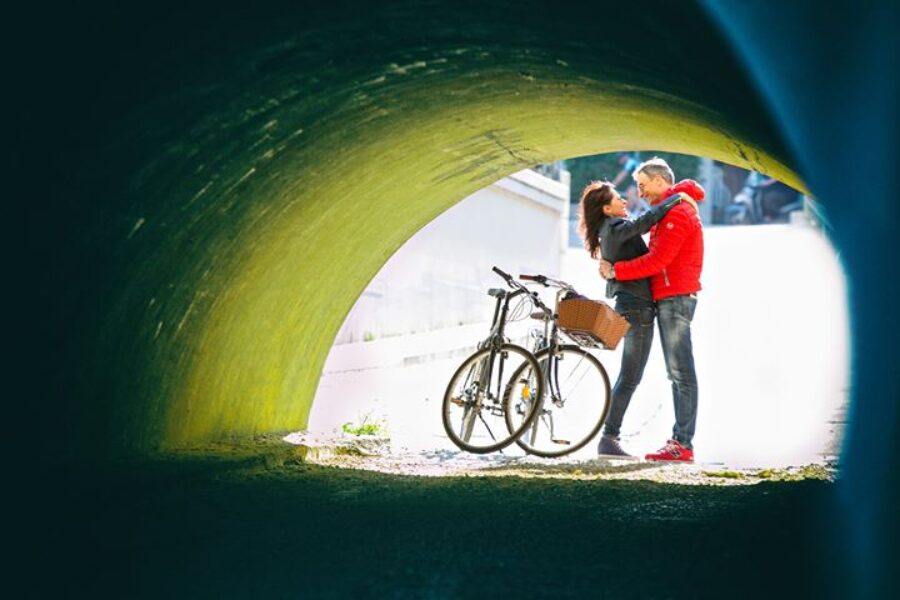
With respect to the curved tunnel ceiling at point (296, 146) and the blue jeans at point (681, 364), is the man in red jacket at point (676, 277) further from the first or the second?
the curved tunnel ceiling at point (296, 146)

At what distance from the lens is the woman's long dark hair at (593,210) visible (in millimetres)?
9203

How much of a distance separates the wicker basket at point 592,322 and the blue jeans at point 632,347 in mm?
62

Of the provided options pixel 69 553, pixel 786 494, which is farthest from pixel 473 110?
pixel 69 553

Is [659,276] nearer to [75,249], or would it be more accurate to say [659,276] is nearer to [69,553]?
[75,249]

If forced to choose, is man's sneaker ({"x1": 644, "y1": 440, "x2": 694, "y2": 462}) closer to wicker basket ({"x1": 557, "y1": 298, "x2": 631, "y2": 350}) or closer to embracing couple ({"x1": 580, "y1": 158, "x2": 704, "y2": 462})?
embracing couple ({"x1": 580, "y1": 158, "x2": 704, "y2": 462})

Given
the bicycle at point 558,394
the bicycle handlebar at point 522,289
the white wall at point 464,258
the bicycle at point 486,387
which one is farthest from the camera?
the white wall at point 464,258

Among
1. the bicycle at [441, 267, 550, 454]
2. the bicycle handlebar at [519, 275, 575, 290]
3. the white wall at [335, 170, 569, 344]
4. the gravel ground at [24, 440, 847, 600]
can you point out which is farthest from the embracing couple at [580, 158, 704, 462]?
the white wall at [335, 170, 569, 344]

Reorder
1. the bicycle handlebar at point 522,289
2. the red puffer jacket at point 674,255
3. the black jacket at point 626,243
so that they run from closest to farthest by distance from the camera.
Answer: the red puffer jacket at point 674,255
the black jacket at point 626,243
the bicycle handlebar at point 522,289

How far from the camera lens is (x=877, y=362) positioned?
4.11 metres

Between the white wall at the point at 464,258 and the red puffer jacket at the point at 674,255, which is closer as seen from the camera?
the red puffer jacket at the point at 674,255

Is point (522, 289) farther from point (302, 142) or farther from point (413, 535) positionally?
point (413, 535)

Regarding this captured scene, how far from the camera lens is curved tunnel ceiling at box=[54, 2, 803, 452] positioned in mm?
5859

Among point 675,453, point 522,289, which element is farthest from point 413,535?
point 522,289

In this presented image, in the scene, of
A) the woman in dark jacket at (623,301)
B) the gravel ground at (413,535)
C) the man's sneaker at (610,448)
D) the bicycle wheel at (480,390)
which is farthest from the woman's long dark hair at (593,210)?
the gravel ground at (413,535)
